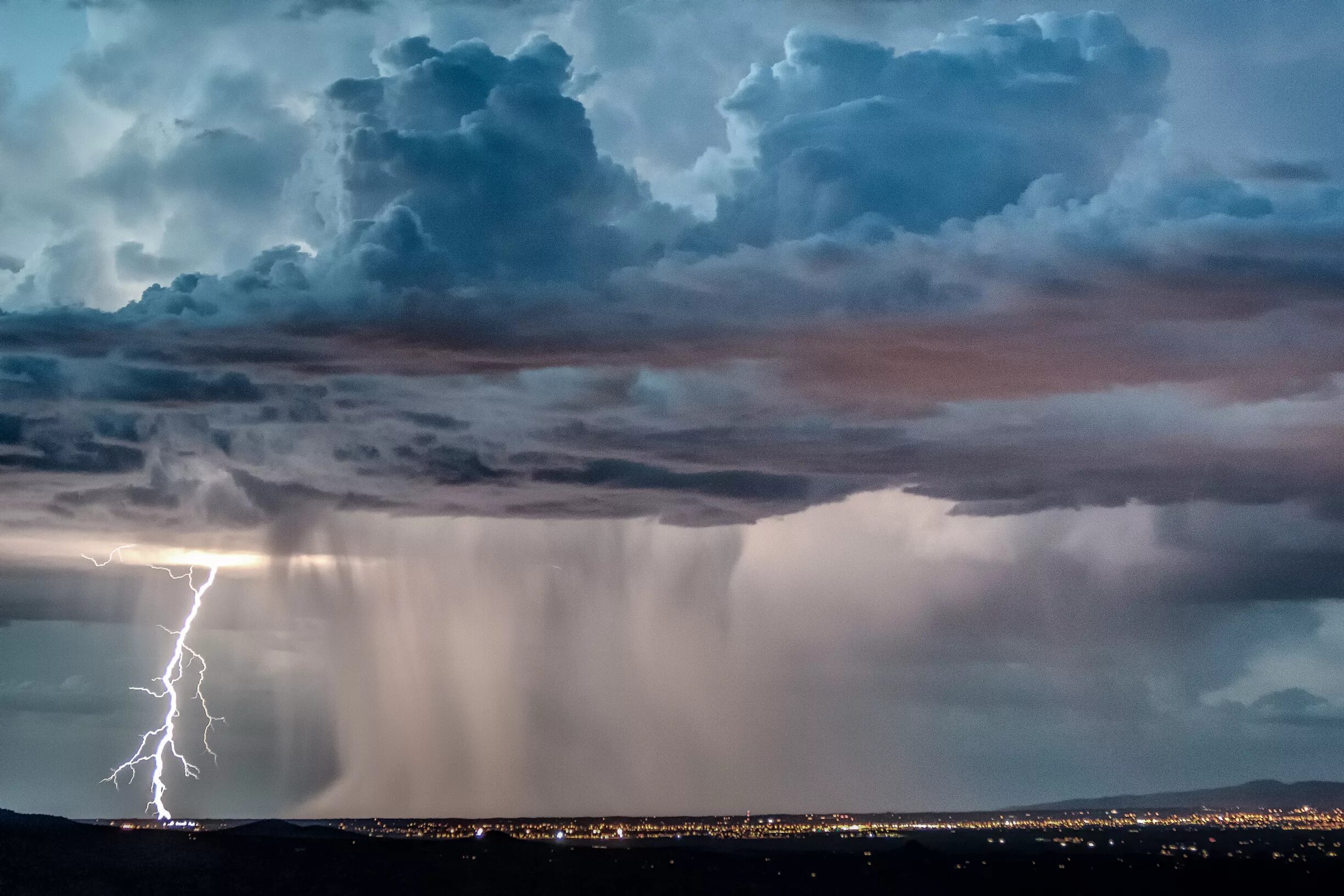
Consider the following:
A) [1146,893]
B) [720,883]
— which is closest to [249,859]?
[720,883]

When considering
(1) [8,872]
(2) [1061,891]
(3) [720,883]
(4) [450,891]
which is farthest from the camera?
(2) [1061,891]

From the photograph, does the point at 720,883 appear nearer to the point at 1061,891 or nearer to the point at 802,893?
the point at 802,893

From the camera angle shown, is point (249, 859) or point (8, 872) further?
point (249, 859)

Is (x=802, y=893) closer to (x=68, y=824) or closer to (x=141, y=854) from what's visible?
(x=141, y=854)

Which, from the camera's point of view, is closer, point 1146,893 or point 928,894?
point 928,894

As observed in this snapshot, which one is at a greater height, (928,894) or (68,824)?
(68,824)

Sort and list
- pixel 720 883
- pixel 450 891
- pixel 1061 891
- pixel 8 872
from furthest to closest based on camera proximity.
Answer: pixel 1061 891, pixel 720 883, pixel 450 891, pixel 8 872

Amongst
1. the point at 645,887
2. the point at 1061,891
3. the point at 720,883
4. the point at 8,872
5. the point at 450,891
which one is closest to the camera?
the point at 8,872

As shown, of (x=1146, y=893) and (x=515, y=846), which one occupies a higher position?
(x=515, y=846)

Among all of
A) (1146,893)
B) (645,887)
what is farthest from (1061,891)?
(645,887)
